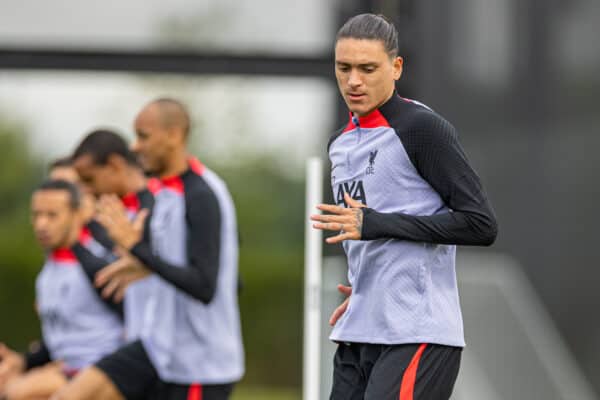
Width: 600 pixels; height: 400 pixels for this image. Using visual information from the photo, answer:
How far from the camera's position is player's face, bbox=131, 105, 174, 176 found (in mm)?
5441

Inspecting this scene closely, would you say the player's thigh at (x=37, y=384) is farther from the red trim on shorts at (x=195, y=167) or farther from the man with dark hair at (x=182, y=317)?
the red trim on shorts at (x=195, y=167)

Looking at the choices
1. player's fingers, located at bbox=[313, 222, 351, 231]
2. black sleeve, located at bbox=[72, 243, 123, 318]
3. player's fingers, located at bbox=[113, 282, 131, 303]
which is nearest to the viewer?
player's fingers, located at bbox=[313, 222, 351, 231]

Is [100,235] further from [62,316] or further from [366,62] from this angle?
[366,62]

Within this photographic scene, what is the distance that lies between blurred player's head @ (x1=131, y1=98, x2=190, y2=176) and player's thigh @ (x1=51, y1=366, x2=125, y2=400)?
944 mm

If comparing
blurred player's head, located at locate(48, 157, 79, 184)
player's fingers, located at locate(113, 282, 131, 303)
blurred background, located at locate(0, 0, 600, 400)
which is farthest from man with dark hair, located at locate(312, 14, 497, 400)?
blurred background, located at locate(0, 0, 600, 400)

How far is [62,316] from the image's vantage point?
6574 mm

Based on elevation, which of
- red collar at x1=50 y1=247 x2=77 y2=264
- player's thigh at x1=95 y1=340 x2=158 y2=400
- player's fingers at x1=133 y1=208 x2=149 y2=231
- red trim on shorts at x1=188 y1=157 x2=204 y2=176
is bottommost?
player's thigh at x1=95 y1=340 x2=158 y2=400

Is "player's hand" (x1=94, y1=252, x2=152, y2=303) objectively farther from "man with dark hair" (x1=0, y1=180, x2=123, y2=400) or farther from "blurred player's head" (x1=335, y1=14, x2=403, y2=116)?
"blurred player's head" (x1=335, y1=14, x2=403, y2=116)

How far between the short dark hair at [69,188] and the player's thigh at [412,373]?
3.35m

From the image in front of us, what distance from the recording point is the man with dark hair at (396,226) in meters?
3.66

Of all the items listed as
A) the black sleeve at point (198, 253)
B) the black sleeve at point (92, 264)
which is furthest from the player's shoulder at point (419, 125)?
the black sleeve at point (92, 264)

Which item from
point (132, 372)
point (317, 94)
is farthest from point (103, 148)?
point (317, 94)

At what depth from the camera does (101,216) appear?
504 centimetres

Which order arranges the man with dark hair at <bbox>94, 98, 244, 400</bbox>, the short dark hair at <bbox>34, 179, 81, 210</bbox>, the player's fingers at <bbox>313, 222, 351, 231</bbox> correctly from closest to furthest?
the player's fingers at <bbox>313, 222, 351, 231</bbox> < the man with dark hair at <bbox>94, 98, 244, 400</bbox> < the short dark hair at <bbox>34, 179, 81, 210</bbox>
